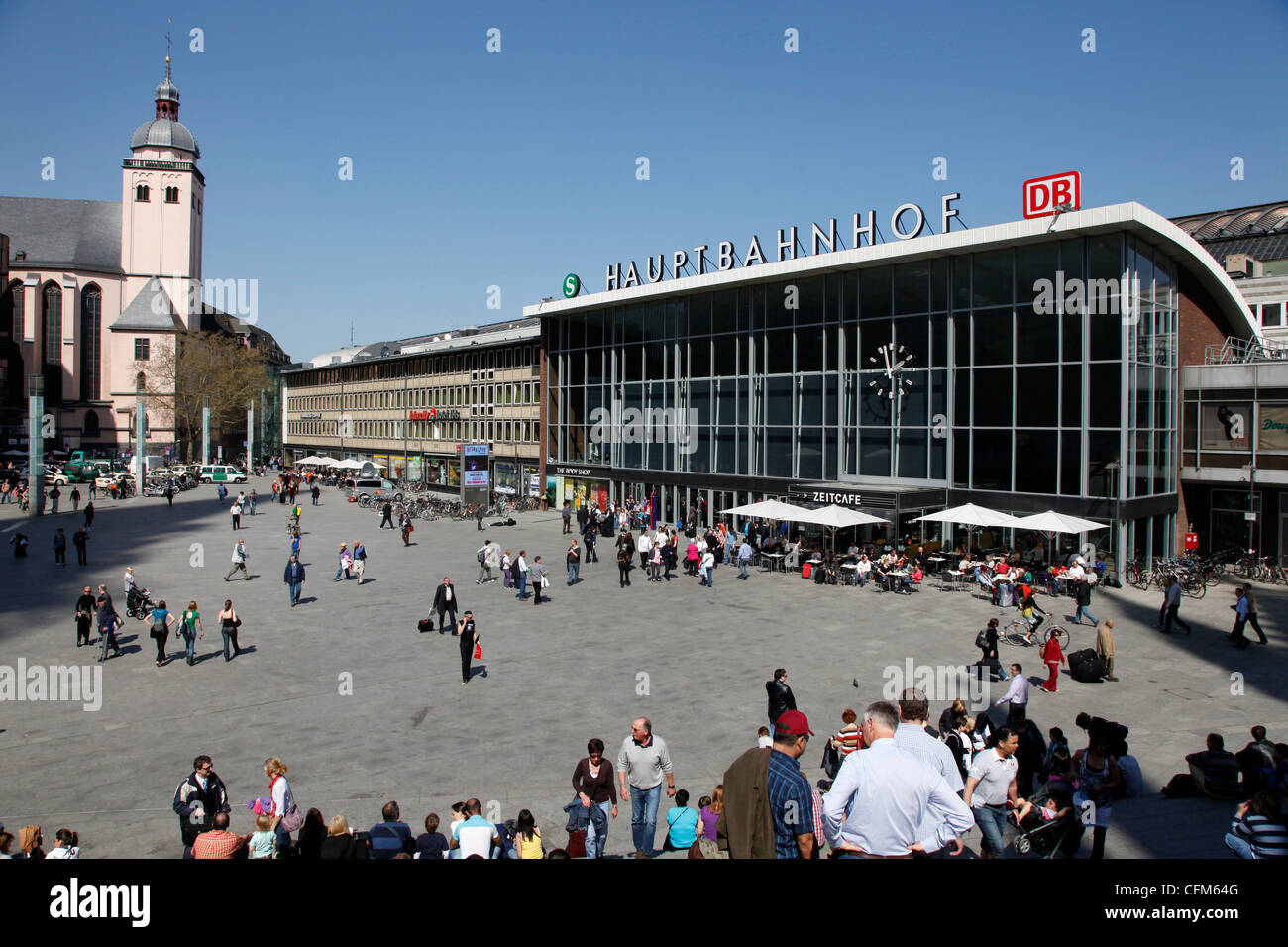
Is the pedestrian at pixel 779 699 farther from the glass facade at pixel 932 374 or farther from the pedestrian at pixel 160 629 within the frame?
the glass facade at pixel 932 374

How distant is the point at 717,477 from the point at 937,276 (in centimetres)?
1360

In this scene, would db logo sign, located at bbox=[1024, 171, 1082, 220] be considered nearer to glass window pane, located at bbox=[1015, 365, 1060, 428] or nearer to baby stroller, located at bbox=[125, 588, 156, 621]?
glass window pane, located at bbox=[1015, 365, 1060, 428]

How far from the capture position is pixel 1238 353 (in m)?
33.0

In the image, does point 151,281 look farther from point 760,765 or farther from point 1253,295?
point 760,765

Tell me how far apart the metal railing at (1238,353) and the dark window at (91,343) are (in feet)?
370

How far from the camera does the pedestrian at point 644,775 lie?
28.0ft

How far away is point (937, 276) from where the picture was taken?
3178cm

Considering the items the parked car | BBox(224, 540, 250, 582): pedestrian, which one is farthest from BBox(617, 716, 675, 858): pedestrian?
the parked car

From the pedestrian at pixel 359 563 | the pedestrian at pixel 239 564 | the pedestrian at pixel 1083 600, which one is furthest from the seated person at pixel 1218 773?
the pedestrian at pixel 239 564

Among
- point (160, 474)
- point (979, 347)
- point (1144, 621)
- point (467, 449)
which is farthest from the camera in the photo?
point (160, 474)

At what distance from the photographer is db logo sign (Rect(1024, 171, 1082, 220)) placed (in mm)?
27250

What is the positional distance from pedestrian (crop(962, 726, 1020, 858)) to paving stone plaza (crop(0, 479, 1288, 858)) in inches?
44.4

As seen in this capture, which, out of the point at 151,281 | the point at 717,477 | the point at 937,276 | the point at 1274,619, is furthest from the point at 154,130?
the point at 1274,619

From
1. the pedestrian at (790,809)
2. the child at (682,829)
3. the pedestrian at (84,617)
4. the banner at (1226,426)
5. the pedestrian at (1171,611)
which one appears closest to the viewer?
the pedestrian at (790,809)
